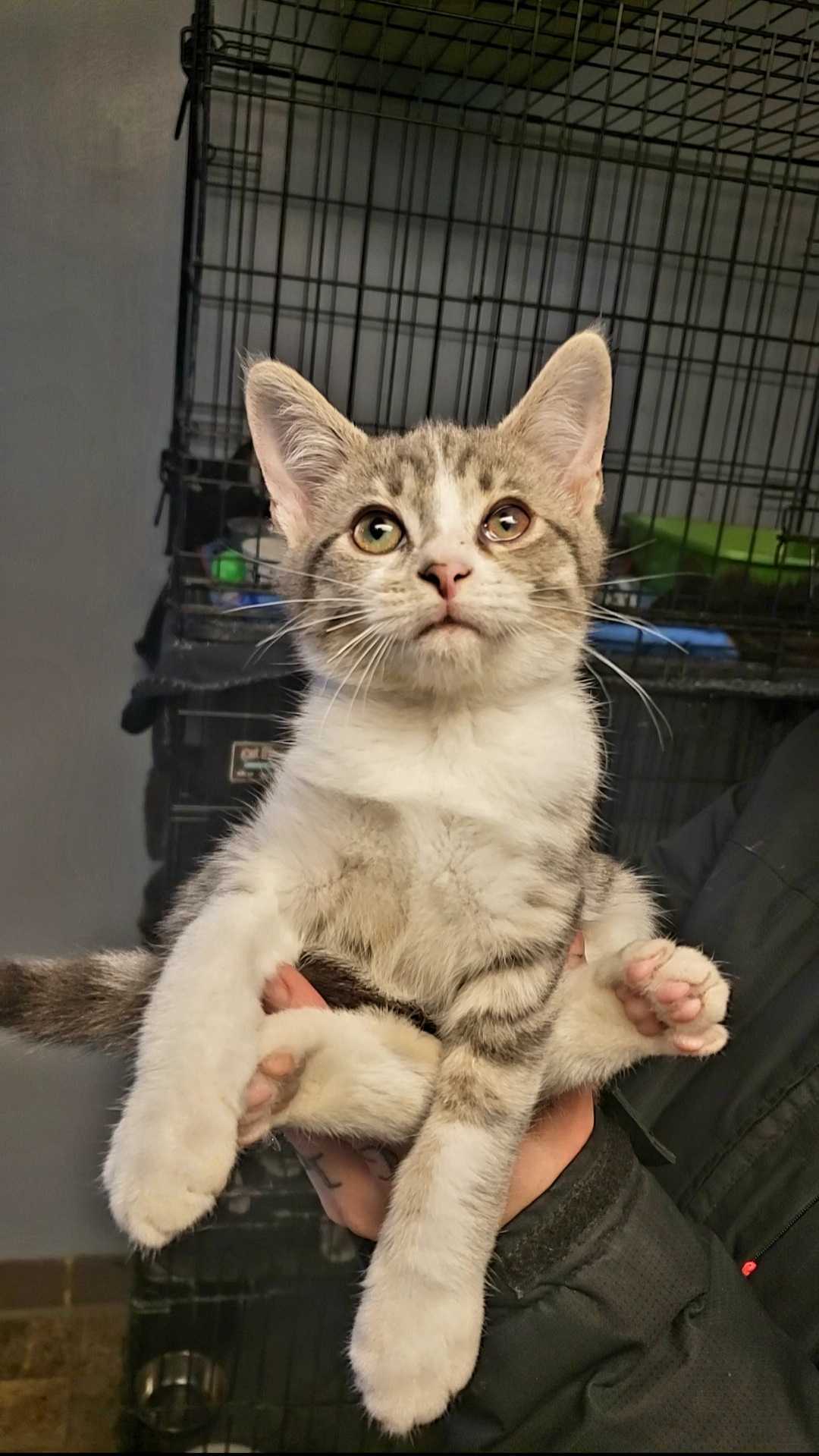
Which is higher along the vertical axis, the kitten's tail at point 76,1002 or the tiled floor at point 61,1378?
the kitten's tail at point 76,1002

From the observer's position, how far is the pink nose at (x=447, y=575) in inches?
27.5

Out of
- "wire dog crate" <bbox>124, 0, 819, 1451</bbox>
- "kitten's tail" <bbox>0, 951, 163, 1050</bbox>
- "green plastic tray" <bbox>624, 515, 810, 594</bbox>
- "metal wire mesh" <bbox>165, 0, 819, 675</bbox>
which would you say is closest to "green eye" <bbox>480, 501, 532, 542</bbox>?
"wire dog crate" <bbox>124, 0, 819, 1451</bbox>

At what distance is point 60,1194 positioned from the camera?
2.29ft

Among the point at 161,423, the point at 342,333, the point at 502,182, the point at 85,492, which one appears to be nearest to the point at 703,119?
the point at 502,182

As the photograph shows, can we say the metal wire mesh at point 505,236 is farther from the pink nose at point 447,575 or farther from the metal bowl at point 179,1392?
the metal bowl at point 179,1392

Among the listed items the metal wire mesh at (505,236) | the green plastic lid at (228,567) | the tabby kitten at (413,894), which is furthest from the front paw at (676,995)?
the green plastic lid at (228,567)

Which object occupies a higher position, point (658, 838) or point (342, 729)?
point (342, 729)

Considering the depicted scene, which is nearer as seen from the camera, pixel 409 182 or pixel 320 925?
pixel 320 925

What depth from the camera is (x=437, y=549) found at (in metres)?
0.71

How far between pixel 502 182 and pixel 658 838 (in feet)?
3.38

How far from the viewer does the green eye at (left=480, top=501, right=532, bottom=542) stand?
2.55 feet

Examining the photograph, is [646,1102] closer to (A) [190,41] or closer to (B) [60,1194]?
(B) [60,1194]

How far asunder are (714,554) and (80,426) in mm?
874

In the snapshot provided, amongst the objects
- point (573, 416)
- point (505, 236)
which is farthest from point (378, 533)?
point (505, 236)
